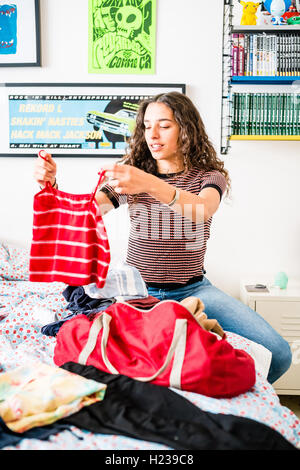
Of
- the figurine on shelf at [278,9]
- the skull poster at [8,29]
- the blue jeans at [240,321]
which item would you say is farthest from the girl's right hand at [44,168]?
the figurine on shelf at [278,9]

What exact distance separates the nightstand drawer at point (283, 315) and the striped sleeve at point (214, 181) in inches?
32.3

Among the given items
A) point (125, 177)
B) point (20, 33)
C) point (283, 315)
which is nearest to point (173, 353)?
point (125, 177)

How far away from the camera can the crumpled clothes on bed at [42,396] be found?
85 centimetres

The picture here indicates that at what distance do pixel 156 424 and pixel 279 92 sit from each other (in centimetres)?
211

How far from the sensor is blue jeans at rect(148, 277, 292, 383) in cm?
156

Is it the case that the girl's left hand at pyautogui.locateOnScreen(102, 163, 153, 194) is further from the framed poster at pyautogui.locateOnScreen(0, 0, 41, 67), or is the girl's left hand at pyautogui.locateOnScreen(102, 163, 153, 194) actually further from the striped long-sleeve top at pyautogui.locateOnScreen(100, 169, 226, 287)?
the framed poster at pyautogui.locateOnScreen(0, 0, 41, 67)

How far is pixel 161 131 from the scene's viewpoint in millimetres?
1729

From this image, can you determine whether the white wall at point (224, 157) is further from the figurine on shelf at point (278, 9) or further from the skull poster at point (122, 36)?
the figurine on shelf at point (278, 9)

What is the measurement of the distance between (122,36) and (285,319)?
5.98ft

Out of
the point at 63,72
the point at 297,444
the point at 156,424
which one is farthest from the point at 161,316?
the point at 63,72

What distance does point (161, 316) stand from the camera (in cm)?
110

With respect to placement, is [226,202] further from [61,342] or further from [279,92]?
[61,342]

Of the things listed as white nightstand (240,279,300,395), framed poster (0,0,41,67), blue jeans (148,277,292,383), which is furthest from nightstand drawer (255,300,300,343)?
framed poster (0,0,41,67)

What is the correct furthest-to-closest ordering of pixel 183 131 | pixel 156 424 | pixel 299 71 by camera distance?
pixel 299 71 < pixel 183 131 < pixel 156 424
